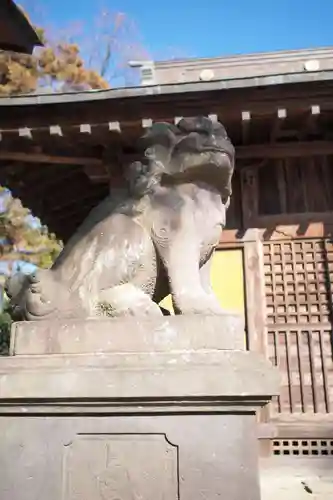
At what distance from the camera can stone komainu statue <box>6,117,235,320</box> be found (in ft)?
8.02

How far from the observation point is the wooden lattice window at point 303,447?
17.2 ft

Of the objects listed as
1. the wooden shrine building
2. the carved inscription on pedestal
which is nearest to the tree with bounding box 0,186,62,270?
the wooden shrine building

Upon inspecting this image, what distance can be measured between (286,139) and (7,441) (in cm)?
476

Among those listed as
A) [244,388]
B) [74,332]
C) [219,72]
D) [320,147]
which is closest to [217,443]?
[244,388]

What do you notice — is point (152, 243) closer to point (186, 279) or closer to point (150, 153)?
point (186, 279)

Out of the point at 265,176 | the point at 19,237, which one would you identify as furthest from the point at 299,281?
the point at 19,237

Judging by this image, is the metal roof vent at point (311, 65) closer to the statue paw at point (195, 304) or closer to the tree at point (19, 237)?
the tree at point (19, 237)

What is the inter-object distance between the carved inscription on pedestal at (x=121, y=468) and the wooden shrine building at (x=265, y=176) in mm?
3413

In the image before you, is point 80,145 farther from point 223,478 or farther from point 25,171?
point 223,478

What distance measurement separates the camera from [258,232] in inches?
232

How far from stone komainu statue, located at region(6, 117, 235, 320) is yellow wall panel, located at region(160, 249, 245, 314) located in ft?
10.2

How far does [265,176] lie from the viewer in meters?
6.12

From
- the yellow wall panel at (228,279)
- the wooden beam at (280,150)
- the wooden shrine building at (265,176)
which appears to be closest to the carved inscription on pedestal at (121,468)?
the wooden shrine building at (265,176)

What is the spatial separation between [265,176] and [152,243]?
154 inches
